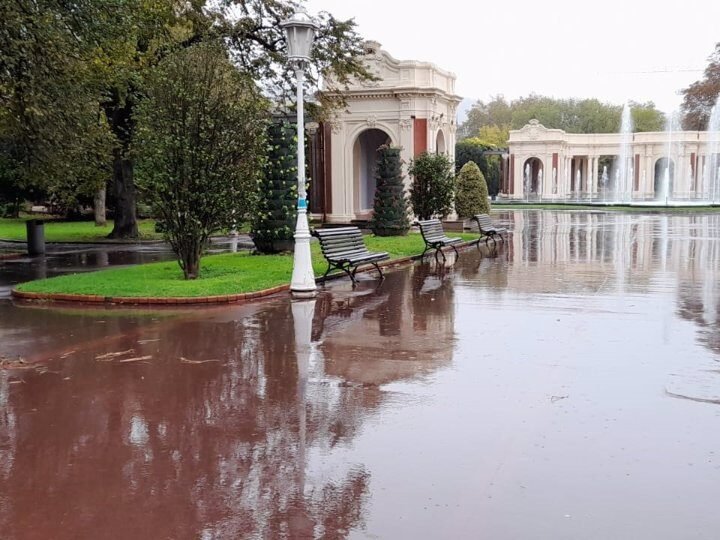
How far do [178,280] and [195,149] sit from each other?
235 centimetres

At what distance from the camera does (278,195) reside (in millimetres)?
19156

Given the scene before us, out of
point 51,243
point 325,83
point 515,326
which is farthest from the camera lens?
point 325,83

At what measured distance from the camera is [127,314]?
1068 centimetres

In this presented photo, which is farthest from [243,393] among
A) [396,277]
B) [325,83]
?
[325,83]

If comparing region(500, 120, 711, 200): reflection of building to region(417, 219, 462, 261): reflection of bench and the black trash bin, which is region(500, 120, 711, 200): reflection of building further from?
the black trash bin

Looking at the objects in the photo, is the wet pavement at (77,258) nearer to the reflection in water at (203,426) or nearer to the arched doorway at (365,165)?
the reflection in water at (203,426)

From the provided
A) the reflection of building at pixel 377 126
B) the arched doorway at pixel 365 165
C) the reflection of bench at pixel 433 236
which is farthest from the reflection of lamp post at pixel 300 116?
the arched doorway at pixel 365 165

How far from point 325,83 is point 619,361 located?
26201 mm

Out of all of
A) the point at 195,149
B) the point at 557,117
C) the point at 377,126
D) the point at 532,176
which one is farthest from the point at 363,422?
the point at 557,117

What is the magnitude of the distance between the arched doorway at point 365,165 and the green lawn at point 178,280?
1855cm

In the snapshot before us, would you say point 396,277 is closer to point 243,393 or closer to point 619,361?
point 619,361

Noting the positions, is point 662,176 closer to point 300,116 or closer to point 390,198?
point 390,198

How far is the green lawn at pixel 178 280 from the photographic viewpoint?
12.0 m

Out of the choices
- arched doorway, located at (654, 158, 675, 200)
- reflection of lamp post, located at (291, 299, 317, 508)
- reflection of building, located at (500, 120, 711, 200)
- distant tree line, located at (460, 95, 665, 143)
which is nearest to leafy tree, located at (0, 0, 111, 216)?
reflection of lamp post, located at (291, 299, 317, 508)
